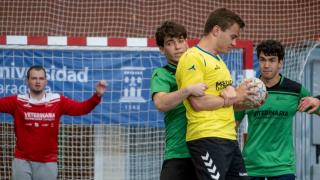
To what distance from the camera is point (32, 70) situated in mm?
7898

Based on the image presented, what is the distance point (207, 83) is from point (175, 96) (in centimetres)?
25

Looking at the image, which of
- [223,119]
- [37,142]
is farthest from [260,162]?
[37,142]

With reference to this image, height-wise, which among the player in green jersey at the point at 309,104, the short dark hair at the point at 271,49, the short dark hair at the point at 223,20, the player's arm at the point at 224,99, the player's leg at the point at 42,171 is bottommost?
the player's leg at the point at 42,171

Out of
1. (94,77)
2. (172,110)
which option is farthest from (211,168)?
(94,77)

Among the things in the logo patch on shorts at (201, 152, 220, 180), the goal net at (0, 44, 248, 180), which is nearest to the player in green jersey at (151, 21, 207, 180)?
the logo patch on shorts at (201, 152, 220, 180)

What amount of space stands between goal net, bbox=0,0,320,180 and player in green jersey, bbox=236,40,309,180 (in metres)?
1.90

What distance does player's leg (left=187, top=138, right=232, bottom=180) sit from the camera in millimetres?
4785

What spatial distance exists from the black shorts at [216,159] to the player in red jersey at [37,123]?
2.98m

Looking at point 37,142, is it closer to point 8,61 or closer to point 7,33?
point 8,61

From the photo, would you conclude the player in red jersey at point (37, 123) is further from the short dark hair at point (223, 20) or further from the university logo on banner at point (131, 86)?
the short dark hair at point (223, 20)

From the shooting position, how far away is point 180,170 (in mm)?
5332

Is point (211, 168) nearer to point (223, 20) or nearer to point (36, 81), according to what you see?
point (223, 20)

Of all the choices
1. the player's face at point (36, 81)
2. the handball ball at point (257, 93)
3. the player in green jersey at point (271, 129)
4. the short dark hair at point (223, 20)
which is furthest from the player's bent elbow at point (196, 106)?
the player's face at point (36, 81)

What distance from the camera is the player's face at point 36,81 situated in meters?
7.88
